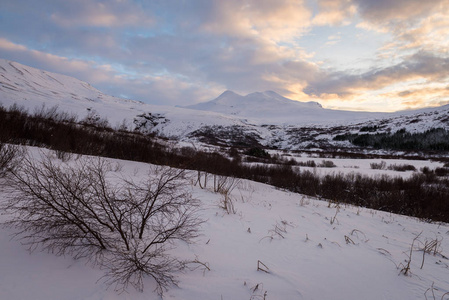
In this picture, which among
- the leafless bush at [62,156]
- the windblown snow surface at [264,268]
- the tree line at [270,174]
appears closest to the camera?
the windblown snow surface at [264,268]

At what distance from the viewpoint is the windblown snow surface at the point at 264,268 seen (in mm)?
1557

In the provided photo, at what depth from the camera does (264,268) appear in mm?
2375

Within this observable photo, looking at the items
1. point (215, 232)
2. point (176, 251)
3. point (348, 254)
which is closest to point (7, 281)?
point (176, 251)

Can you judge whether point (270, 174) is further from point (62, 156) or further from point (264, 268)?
point (264, 268)

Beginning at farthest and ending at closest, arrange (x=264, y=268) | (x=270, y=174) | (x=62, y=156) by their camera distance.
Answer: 1. (x=270, y=174)
2. (x=62, y=156)
3. (x=264, y=268)

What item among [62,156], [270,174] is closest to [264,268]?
[62,156]

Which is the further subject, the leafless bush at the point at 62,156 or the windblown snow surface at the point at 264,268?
the leafless bush at the point at 62,156

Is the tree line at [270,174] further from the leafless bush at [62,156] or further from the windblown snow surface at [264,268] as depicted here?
the windblown snow surface at [264,268]

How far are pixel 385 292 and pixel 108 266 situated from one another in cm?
276

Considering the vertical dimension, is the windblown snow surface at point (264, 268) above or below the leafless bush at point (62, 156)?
below

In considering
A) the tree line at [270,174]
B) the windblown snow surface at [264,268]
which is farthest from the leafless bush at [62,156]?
the windblown snow surface at [264,268]

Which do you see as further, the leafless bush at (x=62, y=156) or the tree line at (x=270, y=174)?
the tree line at (x=270, y=174)

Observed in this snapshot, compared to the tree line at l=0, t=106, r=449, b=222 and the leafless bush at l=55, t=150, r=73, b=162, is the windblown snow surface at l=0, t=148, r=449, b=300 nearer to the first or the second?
the tree line at l=0, t=106, r=449, b=222

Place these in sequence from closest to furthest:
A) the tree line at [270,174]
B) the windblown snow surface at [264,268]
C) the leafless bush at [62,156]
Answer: the windblown snow surface at [264,268], the leafless bush at [62,156], the tree line at [270,174]
